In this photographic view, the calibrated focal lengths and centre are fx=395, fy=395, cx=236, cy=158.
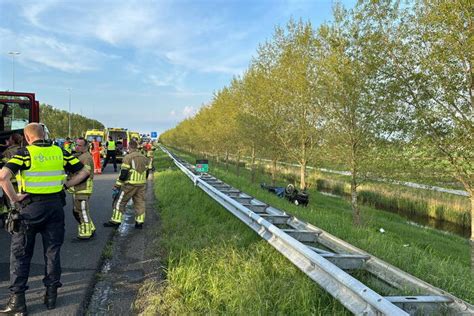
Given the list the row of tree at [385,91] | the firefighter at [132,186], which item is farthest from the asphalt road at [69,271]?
the row of tree at [385,91]

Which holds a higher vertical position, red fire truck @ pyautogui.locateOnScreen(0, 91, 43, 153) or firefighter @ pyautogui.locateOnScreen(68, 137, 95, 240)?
red fire truck @ pyautogui.locateOnScreen(0, 91, 43, 153)

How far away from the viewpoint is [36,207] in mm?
4090

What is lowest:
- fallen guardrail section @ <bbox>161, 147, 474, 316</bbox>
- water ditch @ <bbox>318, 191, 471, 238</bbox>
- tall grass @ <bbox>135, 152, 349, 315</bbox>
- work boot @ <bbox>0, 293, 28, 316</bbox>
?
water ditch @ <bbox>318, 191, 471, 238</bbox>

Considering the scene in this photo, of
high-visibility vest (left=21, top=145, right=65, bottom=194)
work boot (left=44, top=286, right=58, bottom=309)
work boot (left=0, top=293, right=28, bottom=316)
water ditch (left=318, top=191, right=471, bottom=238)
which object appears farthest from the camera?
water ditch (left=318, top=191, right=471, bottom=238)

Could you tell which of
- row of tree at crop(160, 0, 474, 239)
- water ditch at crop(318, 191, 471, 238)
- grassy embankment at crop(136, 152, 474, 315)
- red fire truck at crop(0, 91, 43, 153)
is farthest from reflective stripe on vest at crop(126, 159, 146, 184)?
water ditch at crop(318, 191, 471, 238)

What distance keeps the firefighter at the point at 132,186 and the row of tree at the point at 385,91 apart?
5.10 meters

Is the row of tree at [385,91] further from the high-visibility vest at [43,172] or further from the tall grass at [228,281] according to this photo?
the high-visibility vest at [43,172]

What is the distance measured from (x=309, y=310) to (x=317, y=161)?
12264 mm

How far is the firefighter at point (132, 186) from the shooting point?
757 centimetres

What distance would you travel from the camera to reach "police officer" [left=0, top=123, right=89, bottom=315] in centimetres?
392

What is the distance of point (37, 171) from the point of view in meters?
4.12

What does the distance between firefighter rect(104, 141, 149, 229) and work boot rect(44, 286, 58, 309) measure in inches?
140

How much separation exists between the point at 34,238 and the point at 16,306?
2.22ft

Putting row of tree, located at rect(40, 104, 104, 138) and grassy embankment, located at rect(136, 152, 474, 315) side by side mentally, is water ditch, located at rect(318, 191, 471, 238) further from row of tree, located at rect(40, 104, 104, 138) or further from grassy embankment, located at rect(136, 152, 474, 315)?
row of tree, located at rect(40, 104, 104, 138)
